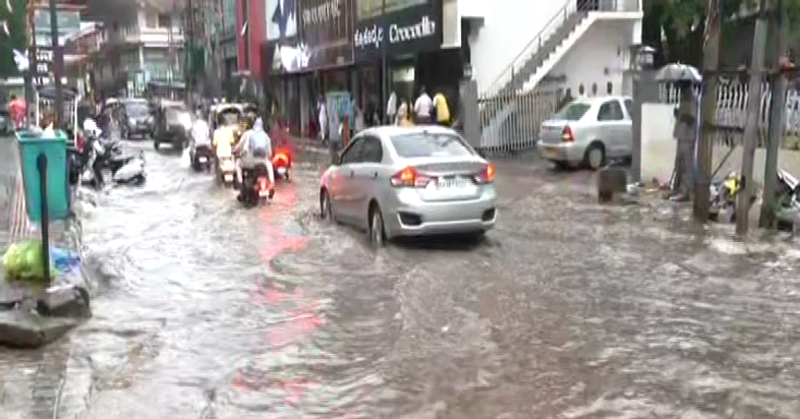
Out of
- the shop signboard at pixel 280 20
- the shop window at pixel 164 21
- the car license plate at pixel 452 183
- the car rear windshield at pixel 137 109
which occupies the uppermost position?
the shop window at pixel 164 21

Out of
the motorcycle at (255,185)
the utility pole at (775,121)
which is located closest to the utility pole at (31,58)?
the motorcycle at (255,185)

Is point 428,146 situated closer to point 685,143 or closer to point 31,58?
point 685,143

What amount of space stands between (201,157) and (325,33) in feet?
46.0

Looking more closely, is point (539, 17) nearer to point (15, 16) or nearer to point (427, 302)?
point (427, 302)

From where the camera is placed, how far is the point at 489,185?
43.9 feet

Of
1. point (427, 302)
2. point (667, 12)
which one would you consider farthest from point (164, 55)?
point (427, 302)

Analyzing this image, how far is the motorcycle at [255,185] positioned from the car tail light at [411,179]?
694 centimetres

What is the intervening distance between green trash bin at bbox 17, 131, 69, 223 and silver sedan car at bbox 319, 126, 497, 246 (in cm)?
399

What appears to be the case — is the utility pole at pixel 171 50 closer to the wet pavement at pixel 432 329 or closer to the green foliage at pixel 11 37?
the green foliage at pixel 11 37

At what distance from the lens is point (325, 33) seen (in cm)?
4191

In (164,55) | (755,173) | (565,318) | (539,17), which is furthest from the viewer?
(164,55)

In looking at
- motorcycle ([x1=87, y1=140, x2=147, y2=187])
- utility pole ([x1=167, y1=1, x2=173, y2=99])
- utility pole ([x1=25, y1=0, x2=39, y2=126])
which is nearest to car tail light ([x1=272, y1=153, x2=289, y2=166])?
motorcycle ([x1=87, y1=140, x2=147, y2=187])

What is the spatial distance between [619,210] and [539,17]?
46.9 ft

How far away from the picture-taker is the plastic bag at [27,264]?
32.4ft
